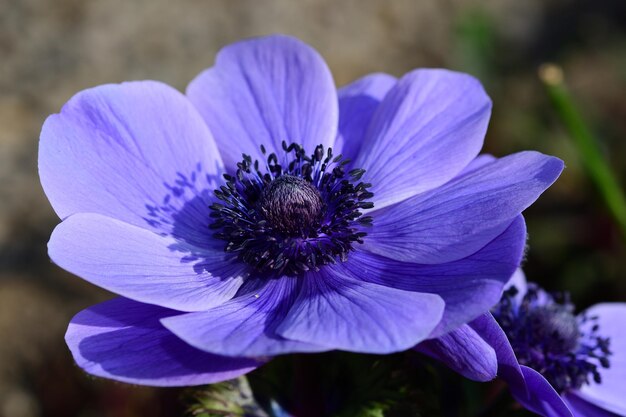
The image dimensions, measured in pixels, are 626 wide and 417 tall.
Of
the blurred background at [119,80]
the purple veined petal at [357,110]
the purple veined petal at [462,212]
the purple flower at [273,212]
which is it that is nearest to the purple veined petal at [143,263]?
the purple flower at [273,212]

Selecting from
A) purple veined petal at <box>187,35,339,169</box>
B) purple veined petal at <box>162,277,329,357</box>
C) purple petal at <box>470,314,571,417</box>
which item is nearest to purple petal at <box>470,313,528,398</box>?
purple petal at <box>470,314,571,417</box>

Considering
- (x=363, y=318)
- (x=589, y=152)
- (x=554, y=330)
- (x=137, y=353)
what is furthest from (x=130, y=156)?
(x=589, y=152)

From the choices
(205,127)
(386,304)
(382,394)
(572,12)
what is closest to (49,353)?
(205,127)

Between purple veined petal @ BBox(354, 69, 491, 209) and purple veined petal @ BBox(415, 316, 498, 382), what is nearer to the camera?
purple veined petal @ BBox(415, 316, 498, 382)

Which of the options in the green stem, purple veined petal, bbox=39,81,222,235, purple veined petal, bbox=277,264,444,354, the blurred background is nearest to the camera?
purple veined petal, bbox=277,264,444,354

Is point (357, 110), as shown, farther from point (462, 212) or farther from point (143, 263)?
point (143, 263)

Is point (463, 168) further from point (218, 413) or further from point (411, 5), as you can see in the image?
point (411, 5)

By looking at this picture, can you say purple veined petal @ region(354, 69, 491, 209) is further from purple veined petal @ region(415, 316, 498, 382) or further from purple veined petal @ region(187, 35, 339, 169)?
purple veined petal @ region(415, 316, 498, 382)
